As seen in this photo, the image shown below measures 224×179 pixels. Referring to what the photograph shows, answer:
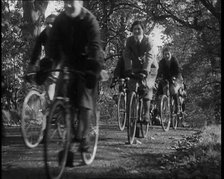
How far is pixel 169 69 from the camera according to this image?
11430 mm

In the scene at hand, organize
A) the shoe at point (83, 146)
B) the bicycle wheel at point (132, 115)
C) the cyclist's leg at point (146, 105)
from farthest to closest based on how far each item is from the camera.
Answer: the cyclist's leg at point (146, 105) < the bicycle wheel at point (132, 115) < the shoe at point (83, 146)

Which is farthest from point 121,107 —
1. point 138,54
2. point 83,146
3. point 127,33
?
point 127,33

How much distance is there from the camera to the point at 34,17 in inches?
506

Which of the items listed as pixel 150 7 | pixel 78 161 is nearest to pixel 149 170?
pixel 78 161

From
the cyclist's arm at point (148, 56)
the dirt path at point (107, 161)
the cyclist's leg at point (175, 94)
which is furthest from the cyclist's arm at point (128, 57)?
the cyclist's leg at point (175, 94)

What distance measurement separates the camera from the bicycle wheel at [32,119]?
18.2ft

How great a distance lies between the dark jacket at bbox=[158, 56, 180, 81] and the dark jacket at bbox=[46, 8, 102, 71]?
21.8 feet

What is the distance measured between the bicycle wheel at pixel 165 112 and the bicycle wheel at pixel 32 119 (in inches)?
206

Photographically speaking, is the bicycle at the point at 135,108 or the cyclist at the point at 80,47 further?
the bicycle at the point at 135,108

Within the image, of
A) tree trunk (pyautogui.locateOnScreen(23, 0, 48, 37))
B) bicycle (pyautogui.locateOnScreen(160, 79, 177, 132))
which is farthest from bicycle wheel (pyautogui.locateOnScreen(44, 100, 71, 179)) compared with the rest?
tree trunk (pyautogui.locateOnScreen(23, 0, 48, 37))

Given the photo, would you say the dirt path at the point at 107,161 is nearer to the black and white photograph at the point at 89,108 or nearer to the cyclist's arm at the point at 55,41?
the black and white photograph at the point at 89,108

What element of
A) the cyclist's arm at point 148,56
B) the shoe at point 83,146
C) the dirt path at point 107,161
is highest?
the cyclist's arm at point 148,56

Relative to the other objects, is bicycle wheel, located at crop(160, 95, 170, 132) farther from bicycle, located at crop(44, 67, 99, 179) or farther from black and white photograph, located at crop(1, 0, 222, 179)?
bicycle, located at crop(44, 67, 99, 179)

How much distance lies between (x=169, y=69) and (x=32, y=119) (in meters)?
6.22
